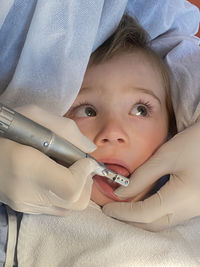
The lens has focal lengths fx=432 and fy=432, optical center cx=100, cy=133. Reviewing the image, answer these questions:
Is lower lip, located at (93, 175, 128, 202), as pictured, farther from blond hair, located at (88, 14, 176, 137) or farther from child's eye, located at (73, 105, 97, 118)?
blond hair, located at (88, 14, 176, 137)

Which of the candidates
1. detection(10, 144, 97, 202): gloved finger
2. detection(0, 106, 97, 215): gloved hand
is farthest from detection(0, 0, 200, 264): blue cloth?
detection(10, 144, 97, 202): gloved finger

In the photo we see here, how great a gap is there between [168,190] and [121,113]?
224mm

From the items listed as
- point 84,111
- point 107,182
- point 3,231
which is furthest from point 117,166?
point 3,231

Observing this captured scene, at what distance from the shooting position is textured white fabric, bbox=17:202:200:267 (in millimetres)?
918

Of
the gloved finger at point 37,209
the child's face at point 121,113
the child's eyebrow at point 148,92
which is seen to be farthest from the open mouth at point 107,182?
the child's eyebrow at point 148,92

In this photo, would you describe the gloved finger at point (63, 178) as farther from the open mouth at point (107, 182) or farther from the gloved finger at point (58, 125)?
the open mouth at point (107, 182)

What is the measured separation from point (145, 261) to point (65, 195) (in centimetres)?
24

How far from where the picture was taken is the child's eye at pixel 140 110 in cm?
112

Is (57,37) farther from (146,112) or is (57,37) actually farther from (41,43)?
(146,112)

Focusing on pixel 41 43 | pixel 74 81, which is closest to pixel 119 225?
pixel 74 81

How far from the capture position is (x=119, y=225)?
99cm

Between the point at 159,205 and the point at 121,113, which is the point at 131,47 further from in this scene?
the point at 159,205

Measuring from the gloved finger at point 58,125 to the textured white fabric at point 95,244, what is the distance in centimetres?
20

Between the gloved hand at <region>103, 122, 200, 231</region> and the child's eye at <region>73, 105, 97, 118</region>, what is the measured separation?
0.65 ft
